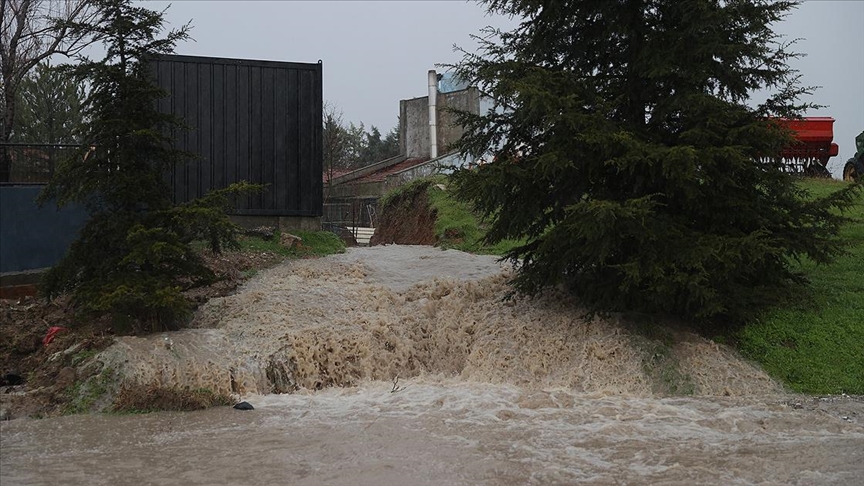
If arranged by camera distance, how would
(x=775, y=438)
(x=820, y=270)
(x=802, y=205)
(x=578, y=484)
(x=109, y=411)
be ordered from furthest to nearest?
1. (x=820, y=270)
2. (x=802, y=205)
3. (x=109, y=411)
4. (x=775, y=438)
5. (x=578, y=484)

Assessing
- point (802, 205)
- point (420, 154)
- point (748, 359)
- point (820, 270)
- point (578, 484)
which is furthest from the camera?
point (420, 154)

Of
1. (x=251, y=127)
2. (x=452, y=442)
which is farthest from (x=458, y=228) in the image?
(x=452, y=442)

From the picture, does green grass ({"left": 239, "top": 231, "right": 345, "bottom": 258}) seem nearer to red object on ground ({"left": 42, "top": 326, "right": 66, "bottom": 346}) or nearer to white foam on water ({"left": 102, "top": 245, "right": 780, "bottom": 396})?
white foam on water ({"left": 102, "top": 245, "right": 780, "bottom": 396})

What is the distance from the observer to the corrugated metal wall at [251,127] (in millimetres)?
17625

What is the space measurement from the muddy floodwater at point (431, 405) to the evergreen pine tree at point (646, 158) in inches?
40.6

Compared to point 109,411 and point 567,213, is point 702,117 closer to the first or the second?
point 567,213

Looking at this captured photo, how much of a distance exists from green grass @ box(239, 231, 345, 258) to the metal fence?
3.64m

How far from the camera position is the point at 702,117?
1182cm

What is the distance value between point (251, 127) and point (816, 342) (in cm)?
1162

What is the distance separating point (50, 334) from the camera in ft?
38.9

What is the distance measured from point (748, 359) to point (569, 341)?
236cm

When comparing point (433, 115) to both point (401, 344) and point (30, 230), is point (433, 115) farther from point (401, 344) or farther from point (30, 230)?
point (401, 344)

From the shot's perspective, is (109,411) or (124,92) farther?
(124,92)

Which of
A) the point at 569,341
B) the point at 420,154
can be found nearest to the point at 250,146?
the point at 569,341
